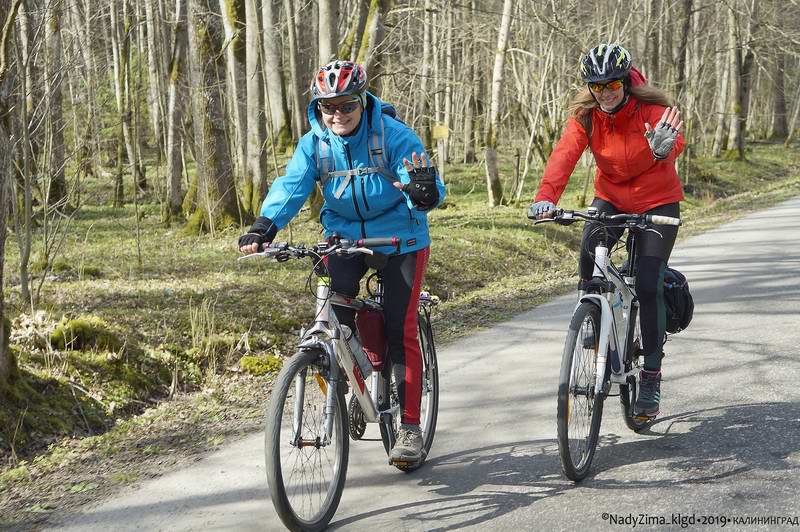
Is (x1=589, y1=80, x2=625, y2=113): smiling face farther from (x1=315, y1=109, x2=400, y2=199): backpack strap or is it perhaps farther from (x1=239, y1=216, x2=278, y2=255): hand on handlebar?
(x1=239, y1=216, x2=278, y2=255): hand on handlebar

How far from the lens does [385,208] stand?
4.69 meters

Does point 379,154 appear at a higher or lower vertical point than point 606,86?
lower

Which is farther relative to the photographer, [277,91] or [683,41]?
[277,91]

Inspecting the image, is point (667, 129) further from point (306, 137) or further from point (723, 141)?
point (723, 141)

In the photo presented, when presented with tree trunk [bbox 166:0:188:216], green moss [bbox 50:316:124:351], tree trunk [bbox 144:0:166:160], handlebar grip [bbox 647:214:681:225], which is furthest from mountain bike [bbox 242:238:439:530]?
tree trunk [bbox 144:0:166:160]

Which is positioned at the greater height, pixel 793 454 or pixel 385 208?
pixel 385 208

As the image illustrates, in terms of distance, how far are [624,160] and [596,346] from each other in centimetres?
120

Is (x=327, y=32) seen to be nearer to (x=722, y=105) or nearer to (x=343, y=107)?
(x=343, y=107)

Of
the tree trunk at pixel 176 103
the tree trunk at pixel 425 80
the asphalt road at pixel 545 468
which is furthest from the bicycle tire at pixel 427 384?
the tree trunk at pixel 425 80

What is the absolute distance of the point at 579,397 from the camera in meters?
4.64

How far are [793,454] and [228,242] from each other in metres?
10.8

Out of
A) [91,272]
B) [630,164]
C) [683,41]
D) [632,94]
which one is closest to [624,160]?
[630,164]

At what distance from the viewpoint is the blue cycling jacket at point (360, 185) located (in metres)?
4.62

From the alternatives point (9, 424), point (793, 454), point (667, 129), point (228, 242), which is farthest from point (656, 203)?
point (228, 242)
